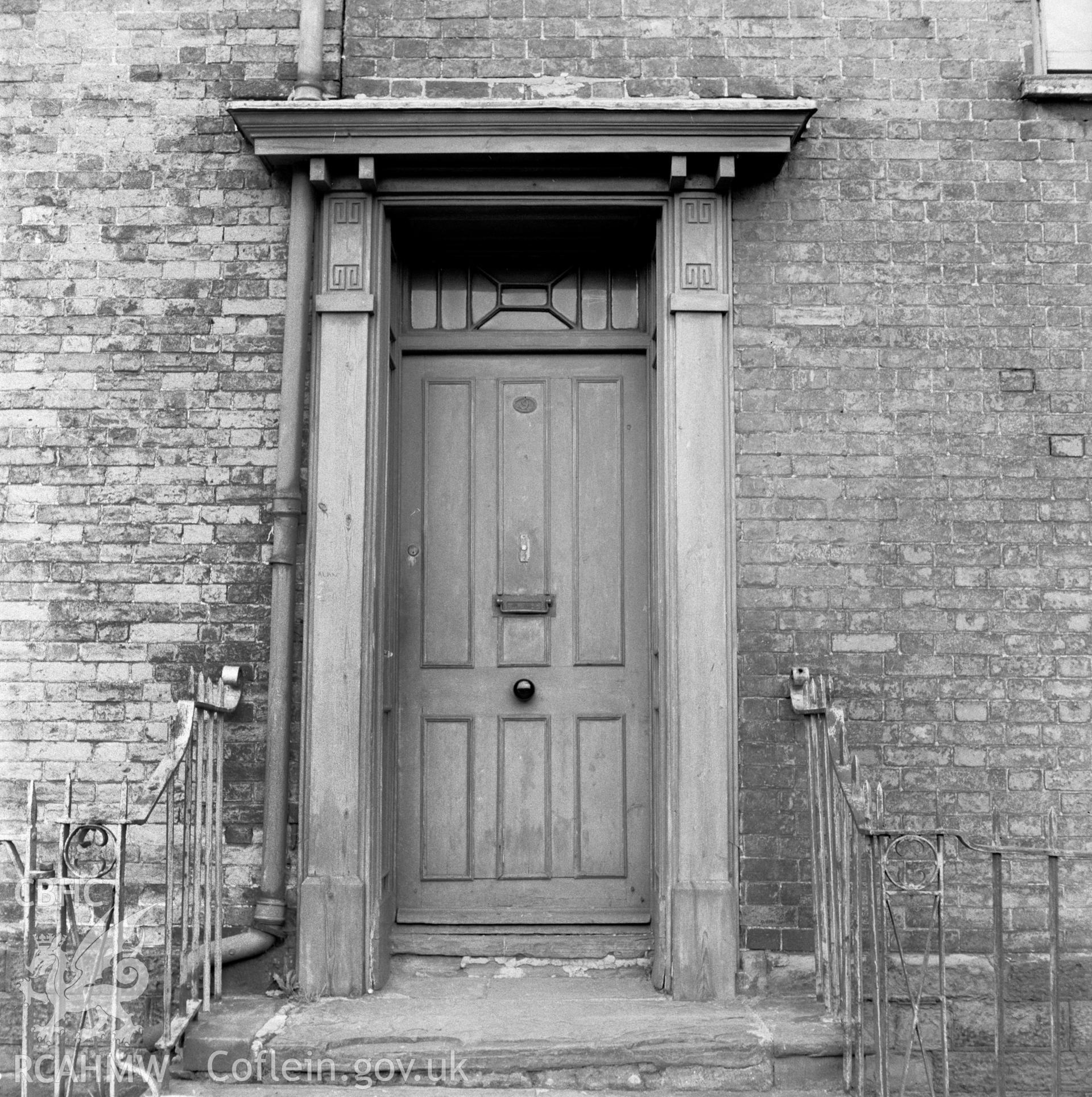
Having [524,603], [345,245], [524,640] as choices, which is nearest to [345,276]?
[345,245]

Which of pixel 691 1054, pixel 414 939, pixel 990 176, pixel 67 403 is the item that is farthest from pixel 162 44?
pixel 691 1054

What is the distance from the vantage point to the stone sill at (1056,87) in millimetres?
4875

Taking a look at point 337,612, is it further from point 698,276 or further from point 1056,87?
point 1056,87

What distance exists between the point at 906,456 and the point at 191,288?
3004 mm

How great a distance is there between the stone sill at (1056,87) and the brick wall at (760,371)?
0.21ft

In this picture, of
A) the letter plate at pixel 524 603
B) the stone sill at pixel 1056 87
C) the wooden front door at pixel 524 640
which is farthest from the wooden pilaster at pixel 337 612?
the stone sill at pixel 1056 87

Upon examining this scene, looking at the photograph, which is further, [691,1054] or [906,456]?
[906,456]

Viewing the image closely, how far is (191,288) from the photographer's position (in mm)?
4875

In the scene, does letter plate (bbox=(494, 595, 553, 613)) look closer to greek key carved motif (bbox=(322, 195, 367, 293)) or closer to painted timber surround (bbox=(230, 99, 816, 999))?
painted timber surround (bbox=(230, 99, 816, 999))

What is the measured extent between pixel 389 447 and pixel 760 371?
1.56m

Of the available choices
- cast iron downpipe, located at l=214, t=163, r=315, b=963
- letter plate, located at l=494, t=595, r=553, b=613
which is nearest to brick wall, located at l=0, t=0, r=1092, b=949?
cast iron downpipe, located at l=214, t=163, r=315, b=963

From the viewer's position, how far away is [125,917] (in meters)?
4.58

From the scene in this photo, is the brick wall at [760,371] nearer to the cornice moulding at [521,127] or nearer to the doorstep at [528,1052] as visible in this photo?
the cornice moulding at [521,127]

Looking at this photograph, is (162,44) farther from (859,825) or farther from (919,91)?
(859,825)
